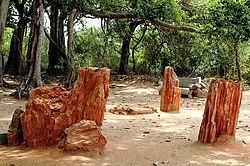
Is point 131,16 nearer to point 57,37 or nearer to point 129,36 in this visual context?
point 129,36

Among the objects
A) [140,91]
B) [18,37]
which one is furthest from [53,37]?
[140,91]

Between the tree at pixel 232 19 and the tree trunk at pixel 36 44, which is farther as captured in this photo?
the tree trunk at pixel 36 44

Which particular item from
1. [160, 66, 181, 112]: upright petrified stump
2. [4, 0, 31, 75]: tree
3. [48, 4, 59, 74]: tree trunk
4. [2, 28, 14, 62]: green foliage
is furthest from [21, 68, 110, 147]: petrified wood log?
[2, 28, 14, 62]: green foliage

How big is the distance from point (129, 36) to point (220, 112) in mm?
13303

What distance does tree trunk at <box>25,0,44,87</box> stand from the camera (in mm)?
11266

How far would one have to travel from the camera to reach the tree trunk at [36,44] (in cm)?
1127

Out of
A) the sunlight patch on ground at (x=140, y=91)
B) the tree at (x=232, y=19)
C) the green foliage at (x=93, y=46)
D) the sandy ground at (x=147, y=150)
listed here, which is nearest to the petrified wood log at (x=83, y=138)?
the sandy ground at (x=147, y=150)

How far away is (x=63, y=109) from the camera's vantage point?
16.6 feet

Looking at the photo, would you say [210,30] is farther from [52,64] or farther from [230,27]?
[52,64]

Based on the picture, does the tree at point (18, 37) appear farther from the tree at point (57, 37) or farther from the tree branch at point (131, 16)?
the tree branch at point (131, 16)

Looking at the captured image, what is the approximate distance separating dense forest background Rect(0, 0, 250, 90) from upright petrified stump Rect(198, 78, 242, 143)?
546cm

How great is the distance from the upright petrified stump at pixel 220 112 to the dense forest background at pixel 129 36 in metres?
5.46

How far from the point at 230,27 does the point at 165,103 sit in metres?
3.17

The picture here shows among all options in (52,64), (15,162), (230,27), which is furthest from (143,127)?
(52,64)
